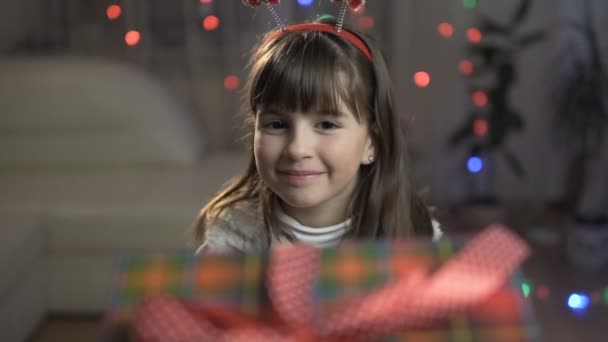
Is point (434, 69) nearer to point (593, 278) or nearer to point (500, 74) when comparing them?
point (500, 74)

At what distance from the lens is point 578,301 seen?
216 cm

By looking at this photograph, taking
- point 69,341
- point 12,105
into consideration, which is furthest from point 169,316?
point 12,105

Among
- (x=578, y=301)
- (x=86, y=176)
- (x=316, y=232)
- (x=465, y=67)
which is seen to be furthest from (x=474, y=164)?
(x=316, y=232)

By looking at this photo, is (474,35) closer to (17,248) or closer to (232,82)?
(232,82)

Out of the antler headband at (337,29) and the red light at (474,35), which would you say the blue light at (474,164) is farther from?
the antler headband at (337,29)

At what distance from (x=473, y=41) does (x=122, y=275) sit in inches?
97.2

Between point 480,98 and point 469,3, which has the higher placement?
point 469,3

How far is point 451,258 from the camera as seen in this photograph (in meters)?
0.57

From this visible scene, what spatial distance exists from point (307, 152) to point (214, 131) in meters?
2.14

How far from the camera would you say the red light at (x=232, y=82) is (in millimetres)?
2891

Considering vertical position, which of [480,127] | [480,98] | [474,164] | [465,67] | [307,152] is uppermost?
[307,152]

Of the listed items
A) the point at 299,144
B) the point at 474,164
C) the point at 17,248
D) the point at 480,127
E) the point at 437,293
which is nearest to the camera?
the point at 437,293

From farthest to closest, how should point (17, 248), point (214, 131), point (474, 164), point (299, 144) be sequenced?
point (214, 131) < point (474, 164) < point (17, 248) < point (299, 144)

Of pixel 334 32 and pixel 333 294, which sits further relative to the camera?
pixel 334 32
